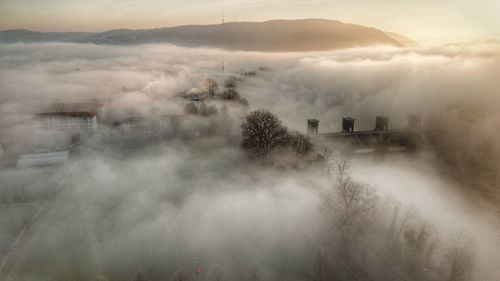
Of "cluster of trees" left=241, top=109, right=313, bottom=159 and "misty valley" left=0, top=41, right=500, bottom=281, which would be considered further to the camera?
"cluster of trees" left=241, top=109, right=313, bottom=159

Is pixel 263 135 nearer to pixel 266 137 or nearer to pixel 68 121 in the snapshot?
pixel 266 137

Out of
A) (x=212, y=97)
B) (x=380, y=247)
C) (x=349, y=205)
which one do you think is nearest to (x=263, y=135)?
(x=349, y=205)

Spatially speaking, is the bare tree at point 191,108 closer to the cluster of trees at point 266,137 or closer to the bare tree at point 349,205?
the cluster of trees at point 266,137

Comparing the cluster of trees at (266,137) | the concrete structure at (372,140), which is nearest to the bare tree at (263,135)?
the cluster of trees at (266,137)

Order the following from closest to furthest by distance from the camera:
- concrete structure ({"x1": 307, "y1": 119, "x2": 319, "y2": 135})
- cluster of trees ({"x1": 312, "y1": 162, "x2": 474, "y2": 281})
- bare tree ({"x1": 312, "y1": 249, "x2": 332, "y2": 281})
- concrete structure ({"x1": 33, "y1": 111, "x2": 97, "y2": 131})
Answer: bare tree ({"x1": 312, "y1": 249, "x2": 332, "y2": 281})
cluster of trees ({"x1": 312, "y1": 162, "x2": 474, "y2": 281})
concrete structure ({"x1": 307, "y1": 119, "x2": 319, "y2": 135})
concrete structure ({"x1": 33, "y1": 111, "x2": 97, "y2": 131})

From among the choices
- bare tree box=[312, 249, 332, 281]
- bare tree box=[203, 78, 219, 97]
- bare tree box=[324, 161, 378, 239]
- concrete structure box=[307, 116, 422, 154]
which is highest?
bare tree box=[203, 78, 219, 97]

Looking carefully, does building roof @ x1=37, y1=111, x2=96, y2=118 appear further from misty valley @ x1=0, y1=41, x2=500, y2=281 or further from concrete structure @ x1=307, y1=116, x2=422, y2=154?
concrete structure @ x1=307, y1=116, x2=422, y2=154

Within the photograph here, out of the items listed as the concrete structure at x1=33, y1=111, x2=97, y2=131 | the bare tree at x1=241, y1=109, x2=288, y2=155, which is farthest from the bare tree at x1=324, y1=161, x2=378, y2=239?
the concrete structure at x1=33, y1=111, x2=97, y2=131
